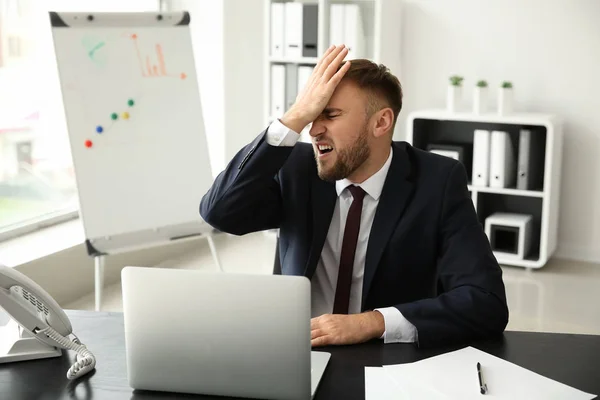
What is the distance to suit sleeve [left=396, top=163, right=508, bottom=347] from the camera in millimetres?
1744

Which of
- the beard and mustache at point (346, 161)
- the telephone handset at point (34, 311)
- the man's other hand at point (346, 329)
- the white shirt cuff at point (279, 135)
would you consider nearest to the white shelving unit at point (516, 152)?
the beard and mustache at point (346, 161)

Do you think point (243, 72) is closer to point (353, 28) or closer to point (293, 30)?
point (293, 30)

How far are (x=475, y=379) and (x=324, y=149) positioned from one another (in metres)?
0.74

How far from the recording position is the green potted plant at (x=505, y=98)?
14.9 ft

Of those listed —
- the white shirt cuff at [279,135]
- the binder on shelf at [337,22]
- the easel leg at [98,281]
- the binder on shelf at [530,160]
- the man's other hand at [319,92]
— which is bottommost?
the easel leg at [98,281]

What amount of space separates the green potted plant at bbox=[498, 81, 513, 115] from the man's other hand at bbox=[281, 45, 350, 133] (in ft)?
8.99

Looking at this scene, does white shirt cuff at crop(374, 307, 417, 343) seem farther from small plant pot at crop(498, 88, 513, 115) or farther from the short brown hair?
small plant pot at crop(498, 88, 513, 115)

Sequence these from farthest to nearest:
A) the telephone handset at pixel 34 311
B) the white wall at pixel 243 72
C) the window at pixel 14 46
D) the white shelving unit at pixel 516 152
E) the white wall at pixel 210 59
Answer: the white wall at pixel 243 72
the white wall at pixel 210 59
the white shelving unit at pixel 516 152
the window at pixel 14 46
the telephone handset at pixel 34 311

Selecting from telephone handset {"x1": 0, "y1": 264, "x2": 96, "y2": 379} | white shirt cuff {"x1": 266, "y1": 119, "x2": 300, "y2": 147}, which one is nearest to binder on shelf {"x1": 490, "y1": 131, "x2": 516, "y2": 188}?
white shirt cuff {"x1": 266, "y1": 119, "x2": 300, "y2": 147}

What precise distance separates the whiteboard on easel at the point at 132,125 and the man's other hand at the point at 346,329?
6.23 feet

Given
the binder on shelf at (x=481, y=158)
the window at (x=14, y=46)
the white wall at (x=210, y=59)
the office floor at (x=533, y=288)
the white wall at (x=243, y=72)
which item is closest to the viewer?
the office floor at (x=533, y=288)

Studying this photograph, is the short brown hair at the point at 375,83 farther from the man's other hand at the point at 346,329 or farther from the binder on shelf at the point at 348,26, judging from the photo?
the binder on shelf at the point at 348,26

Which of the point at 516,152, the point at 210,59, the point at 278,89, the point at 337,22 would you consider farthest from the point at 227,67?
the point at 516,152

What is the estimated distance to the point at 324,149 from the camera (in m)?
2.03
